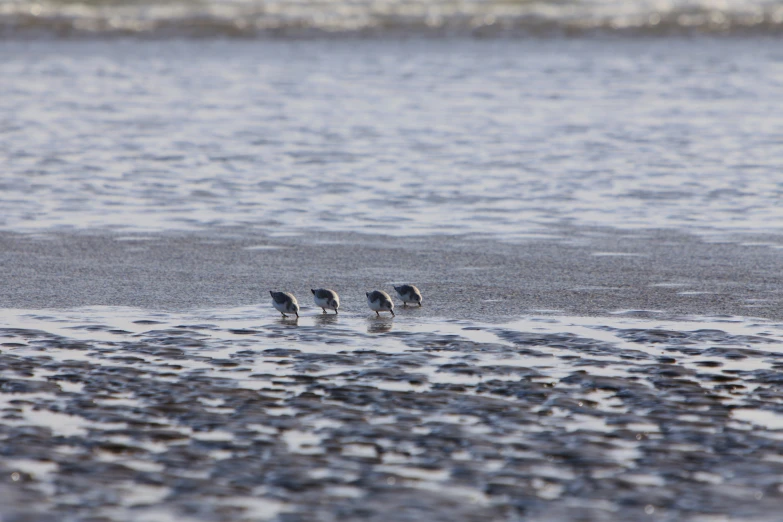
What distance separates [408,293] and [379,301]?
0.55 meters

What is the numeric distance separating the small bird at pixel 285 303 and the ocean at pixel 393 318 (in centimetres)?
36

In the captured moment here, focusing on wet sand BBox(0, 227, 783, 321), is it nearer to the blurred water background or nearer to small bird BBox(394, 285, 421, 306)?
small bird BBox(394, 285, 421, 306)

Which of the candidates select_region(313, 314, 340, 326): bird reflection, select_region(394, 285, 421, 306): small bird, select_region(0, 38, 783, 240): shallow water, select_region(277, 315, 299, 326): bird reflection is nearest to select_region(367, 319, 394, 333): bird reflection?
select_region(313, 314, 340, 326): bird reflection

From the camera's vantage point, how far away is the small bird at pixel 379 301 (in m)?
11.9

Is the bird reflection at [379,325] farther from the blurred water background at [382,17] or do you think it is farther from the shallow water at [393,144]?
the blurred water background at [382,17]

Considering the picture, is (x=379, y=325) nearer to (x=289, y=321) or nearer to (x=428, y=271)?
(x=289, y=321)

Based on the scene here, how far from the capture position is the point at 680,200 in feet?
66.7

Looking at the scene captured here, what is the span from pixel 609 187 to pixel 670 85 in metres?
23.7

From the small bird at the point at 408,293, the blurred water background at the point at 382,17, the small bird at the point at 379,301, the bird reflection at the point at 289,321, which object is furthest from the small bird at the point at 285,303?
the blurred water background at the point at 382,17

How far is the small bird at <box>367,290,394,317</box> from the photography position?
11.9 meters

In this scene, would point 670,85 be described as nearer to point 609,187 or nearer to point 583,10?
point 609,187

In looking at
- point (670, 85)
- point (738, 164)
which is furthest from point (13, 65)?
point (738, 164)

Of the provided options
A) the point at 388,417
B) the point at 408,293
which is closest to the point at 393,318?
the point at 408,293

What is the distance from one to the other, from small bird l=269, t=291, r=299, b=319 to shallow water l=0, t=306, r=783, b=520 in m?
0.13
